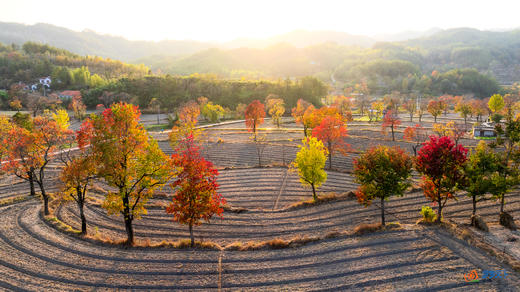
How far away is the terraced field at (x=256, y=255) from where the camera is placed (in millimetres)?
16172

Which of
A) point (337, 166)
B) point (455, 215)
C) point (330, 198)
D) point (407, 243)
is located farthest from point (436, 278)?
point (337, 166)

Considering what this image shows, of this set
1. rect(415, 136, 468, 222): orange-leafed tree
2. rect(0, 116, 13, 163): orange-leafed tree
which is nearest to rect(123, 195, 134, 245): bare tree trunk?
rect(0, 116, 13, 163): orange-leafed tree

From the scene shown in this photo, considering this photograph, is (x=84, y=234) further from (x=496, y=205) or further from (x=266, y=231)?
(x=496, y=205)

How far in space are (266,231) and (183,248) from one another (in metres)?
6.53

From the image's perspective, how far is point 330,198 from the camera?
29031mm

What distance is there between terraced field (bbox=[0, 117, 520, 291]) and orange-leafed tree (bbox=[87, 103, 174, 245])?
384 cm

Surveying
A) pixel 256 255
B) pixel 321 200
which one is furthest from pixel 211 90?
pixel 256 255

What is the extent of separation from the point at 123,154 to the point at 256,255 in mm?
10127

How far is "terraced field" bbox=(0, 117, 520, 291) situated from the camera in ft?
53.1

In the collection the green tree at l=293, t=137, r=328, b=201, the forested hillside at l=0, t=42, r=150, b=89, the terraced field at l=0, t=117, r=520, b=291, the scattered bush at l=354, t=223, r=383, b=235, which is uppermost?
the forested hillside at l=0, t=42, r=150, b=89

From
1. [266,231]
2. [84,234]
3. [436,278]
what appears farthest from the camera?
[266,231]

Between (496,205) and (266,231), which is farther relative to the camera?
(496,205)

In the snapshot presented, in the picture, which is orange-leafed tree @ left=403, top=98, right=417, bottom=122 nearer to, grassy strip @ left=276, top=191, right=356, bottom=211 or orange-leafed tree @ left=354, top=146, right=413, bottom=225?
grassy strip @ left=276, top=191, right=356, bottom=211

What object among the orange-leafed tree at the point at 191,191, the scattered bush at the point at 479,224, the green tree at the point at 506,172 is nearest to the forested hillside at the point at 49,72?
the orange-leafed tree at the point at 191,191
